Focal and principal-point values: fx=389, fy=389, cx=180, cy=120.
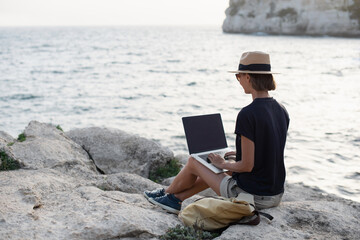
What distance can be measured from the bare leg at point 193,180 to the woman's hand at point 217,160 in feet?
0.40

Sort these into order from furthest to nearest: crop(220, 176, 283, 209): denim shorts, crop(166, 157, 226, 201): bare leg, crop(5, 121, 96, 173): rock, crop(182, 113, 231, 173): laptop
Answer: crop(5, 121, 96, 173): rock → crop(182, 113, 231, 173): laptop → crop(166, 157, 226, 201): bare leg → crop(220, 176, 283, 209): denim shorts

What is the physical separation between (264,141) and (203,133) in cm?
86

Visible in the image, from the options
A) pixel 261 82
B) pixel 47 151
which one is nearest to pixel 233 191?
pixel 261 82

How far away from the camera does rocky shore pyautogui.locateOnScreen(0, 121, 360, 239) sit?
3732 millimetres

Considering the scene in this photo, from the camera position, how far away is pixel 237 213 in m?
3.87

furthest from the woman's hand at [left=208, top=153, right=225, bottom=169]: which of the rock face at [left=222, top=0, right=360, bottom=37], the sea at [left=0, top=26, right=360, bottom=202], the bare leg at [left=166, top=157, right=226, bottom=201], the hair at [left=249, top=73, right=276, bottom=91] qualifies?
the rock face at [left=222, top=0, right=360, bottom=37]

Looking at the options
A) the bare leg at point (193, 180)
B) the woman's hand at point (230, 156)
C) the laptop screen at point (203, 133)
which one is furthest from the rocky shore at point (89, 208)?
the laptop screen at point (203, 133)

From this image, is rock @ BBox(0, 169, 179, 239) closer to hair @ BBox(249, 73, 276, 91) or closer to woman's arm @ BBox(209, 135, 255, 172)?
woman's arm @ BBox(209, 135, 255, 172)

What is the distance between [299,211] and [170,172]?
353cm

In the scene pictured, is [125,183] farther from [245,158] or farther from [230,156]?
[245,158]

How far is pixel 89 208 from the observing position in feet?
13.7

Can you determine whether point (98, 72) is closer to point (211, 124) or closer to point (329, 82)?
point (329, 82)

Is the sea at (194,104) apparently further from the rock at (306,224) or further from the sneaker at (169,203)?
the sneaker at (169,203)

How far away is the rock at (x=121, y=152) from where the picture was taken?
7758mm
